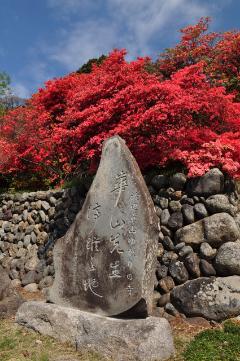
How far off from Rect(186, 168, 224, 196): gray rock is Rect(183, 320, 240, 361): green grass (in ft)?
8.60

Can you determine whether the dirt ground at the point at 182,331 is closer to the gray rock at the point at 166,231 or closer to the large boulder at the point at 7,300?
the gray rock at the point at 166,231

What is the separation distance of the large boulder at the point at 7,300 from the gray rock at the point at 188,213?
373cm

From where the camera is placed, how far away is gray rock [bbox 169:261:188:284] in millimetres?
7984

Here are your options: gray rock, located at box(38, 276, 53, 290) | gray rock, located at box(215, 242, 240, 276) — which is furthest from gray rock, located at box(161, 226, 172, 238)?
gray rock, located at box(38, 276, 53, 290)

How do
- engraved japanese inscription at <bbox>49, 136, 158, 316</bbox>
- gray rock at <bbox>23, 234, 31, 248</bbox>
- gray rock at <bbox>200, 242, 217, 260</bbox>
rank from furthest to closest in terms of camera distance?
gray rock at <bbox>23, 234, 31, 248</bbox> < gray rock at <bbox>200, 242, 217, 260</bbox> < engraved japanese inscription at <bbox>49, 136, 158, 316</bbox>

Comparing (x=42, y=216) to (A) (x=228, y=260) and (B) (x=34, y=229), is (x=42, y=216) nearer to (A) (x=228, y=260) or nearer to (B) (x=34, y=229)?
(B) (x=34, y=229)

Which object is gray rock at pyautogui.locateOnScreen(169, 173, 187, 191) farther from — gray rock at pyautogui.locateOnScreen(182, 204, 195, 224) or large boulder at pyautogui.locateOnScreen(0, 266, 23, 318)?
large boulder at pyautogui.locateOnScreen(0, 266, 23, 318)

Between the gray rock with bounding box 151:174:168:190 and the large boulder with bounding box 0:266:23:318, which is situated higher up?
the gray rock with bounding box 151:174:168:190

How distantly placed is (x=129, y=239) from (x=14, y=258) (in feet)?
24.6

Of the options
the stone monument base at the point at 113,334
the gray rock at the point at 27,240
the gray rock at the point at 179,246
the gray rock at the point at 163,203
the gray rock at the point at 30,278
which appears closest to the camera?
the stone monument base at the point at 113,334

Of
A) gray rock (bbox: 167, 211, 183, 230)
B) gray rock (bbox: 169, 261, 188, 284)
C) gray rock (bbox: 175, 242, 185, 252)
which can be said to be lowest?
gray rock (bbox: 169, 261, 188, 284)

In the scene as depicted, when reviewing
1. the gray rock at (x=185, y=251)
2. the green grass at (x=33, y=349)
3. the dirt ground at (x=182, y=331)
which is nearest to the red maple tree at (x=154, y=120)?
the gray rock at (x=185, y=251)

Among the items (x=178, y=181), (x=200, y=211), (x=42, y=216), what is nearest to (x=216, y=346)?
(x=200, y=211)

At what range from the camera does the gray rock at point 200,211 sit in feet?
27.2
